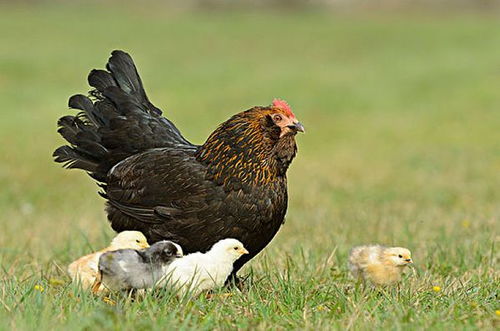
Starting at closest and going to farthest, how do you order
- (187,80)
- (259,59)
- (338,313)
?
1. (338,313)
2. (187,80)
3. (259,59)

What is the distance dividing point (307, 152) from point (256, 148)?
439 inches

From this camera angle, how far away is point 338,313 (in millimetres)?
4387

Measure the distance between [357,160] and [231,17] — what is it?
26.7 metres

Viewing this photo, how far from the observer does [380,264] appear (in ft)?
17.0

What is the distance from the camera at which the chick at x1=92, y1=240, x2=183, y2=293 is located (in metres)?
4.69

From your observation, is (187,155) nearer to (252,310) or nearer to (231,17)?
(252,310)

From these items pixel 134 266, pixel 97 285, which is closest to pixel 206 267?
pixel 134 266

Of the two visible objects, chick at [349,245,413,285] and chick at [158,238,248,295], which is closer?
chick at [158,238,248,295]

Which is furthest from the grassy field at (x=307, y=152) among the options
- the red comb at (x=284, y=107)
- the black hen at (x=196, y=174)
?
the red comb at (x=284, y=107)

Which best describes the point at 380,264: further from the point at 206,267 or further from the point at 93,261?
the point at 93,261

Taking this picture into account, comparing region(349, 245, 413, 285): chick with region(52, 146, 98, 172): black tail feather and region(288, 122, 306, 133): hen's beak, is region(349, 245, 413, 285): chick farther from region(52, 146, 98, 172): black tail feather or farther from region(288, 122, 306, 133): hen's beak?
region(52, 146, 98, 172): black tail feather

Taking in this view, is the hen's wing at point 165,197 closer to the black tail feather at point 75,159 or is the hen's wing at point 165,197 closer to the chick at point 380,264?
the black tail feather at point 75,159

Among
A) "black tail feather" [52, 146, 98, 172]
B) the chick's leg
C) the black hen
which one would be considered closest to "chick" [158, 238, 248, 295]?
the black hen

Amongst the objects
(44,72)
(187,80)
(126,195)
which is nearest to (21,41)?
(44,72)
